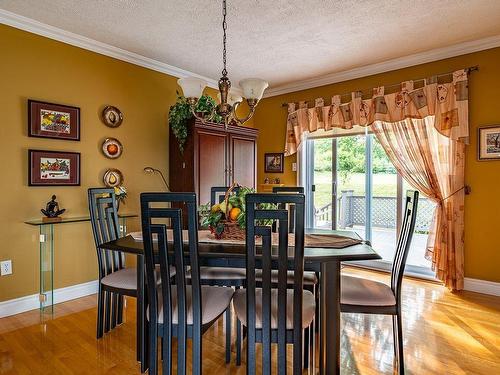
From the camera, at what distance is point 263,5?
2.60m

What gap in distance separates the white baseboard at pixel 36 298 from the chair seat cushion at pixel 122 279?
1.11 m

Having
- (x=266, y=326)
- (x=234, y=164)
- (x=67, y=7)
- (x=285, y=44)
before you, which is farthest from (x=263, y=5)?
(x=266, y=326)

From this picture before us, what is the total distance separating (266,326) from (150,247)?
2.28 feet

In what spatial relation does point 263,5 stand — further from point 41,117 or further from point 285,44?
point 41,117

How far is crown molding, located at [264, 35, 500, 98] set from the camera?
131 inches

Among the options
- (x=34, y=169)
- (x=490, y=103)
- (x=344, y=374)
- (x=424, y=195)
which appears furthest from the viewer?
(x=424, y=195)

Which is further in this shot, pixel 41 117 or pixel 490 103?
pixel 490 103

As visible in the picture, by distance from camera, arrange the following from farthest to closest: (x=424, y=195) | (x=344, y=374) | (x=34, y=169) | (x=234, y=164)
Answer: (x=234, y=164) → (x=424, y=195) → (x=34, y=169) → (x=344, y=374)

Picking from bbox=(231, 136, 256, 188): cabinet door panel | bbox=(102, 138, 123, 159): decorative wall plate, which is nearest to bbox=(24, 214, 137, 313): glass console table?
bbox=(102, 138, 123, 159): decorative wall plate

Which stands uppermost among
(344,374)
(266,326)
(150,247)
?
(150,247)

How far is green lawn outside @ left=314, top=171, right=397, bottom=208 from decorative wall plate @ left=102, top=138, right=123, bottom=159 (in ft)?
8.96

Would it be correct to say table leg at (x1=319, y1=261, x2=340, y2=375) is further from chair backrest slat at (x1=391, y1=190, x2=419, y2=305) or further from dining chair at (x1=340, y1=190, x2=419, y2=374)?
chair backrest slat at (x1=391, y1=190, x2=419, y2=305)

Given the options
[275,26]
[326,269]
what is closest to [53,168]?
[275,26]

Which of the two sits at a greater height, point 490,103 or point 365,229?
point 490,103
